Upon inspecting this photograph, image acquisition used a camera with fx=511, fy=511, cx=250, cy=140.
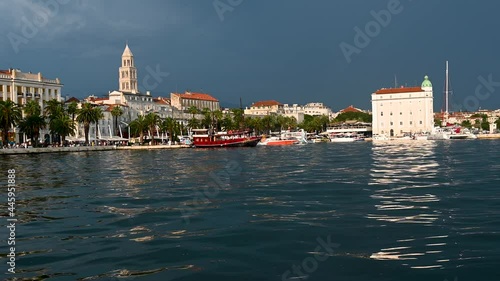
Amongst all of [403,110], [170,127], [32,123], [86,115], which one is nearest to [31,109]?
[32,123]

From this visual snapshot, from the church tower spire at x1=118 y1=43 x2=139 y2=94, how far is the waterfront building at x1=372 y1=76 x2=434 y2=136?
85328 millimetres

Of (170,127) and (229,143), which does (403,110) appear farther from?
(229,143)

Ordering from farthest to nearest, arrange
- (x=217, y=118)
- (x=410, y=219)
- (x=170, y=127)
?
(x=217, y=118) → (x=170, y=127) → (x=410, y=219)

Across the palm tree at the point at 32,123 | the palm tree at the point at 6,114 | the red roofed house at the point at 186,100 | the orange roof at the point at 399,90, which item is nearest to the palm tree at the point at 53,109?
the palm tree at the point at 32,123

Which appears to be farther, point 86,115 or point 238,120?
point 238,120

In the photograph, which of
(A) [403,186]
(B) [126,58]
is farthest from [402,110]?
(A) [403,186]

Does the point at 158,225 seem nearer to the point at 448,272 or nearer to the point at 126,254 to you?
the point at 126,254

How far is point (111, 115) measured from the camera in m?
135

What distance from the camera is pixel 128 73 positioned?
172750 mm

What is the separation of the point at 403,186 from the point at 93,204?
508 inches

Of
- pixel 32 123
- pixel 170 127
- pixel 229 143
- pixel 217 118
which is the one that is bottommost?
pixel 229 143

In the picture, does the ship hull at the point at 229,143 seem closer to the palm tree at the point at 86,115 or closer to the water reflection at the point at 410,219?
the palm tree at the point at 86,115

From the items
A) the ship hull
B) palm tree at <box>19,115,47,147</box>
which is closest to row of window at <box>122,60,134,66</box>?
the ship hull

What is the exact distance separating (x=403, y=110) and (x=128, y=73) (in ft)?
316
